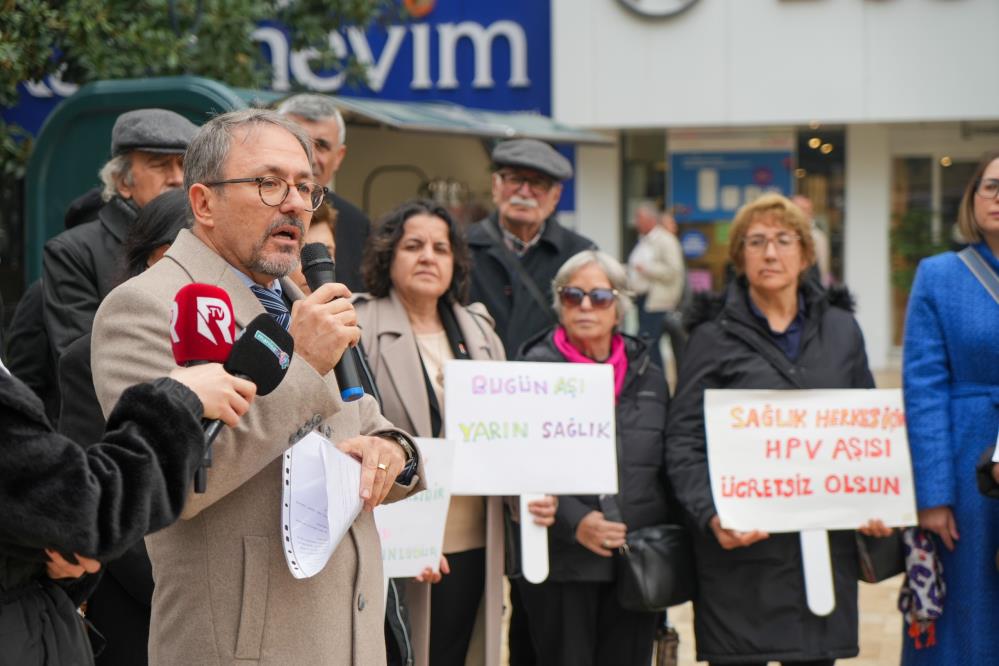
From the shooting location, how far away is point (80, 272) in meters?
4.48

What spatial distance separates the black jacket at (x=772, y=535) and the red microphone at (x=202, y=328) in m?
2.73

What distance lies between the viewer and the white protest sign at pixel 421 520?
441cm

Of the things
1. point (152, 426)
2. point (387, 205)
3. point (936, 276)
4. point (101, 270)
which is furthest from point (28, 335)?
point (387, 205)

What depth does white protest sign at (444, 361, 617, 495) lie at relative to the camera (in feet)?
15.5

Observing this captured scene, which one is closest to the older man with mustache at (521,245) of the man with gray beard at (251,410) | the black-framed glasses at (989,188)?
the black-framed glasses at (989,188)

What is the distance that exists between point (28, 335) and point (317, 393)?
216 centimetres

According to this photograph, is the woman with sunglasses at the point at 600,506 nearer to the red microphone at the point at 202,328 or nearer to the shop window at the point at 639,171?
the red microphone at the point at 202,328

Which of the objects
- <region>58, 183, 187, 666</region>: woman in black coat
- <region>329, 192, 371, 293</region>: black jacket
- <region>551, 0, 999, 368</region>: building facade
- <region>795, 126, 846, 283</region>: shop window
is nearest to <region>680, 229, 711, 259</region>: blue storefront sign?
<region>551, 0, 999, 368</region>: building facade

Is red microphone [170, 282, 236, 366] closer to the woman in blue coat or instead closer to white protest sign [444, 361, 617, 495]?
white protest sign [444, 361, 617, 495]

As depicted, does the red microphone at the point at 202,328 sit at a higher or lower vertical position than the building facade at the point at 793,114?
lower

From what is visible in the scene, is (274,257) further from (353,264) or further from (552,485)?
(353,264)

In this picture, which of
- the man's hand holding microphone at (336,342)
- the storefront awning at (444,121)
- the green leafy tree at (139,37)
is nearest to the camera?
the man's hand holding microphone at (336,342)

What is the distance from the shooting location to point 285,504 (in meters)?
2.80

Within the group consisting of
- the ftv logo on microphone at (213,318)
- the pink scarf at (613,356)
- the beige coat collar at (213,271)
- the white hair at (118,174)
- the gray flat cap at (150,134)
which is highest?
the gray flat cap at (150,134)
